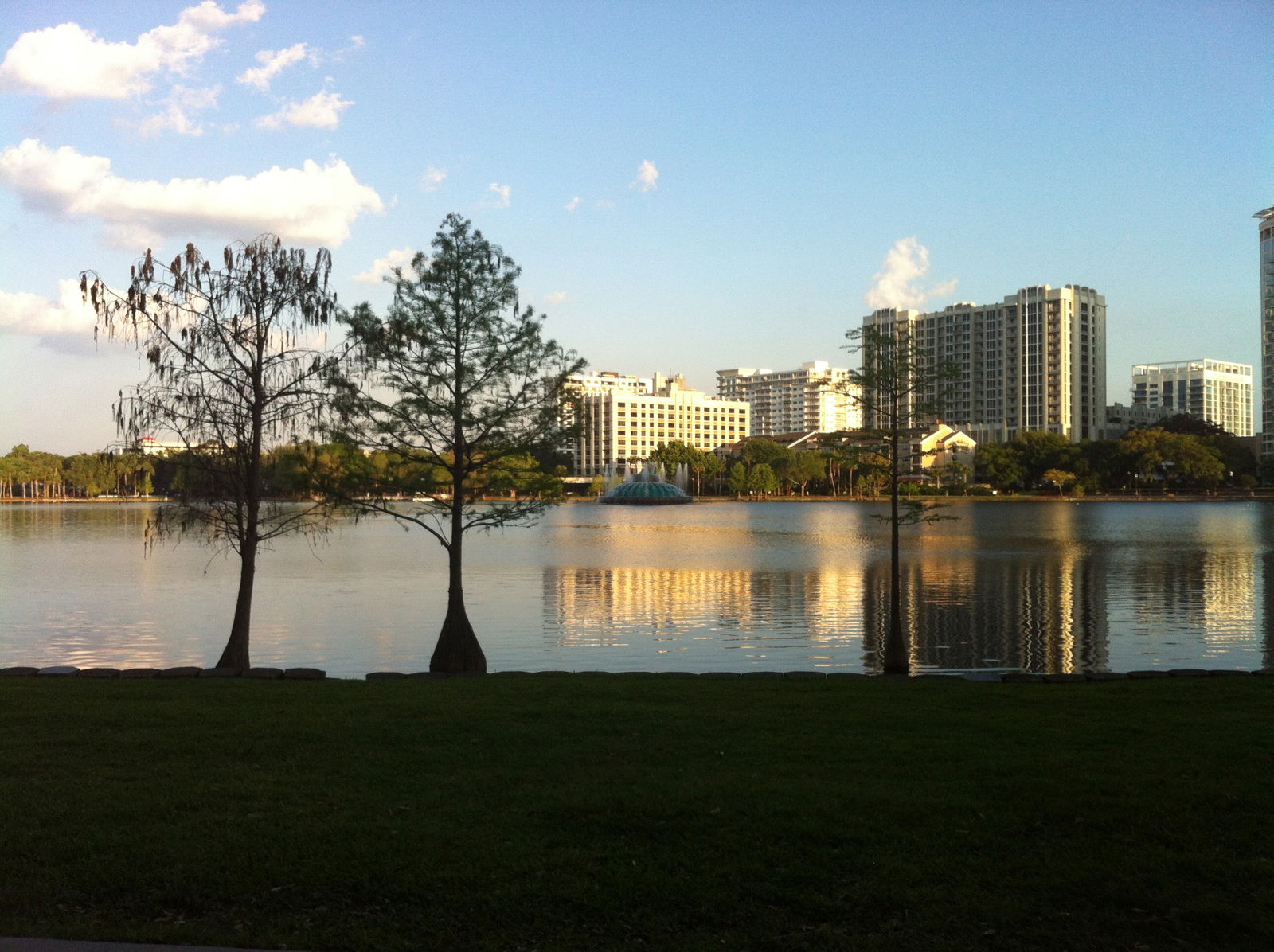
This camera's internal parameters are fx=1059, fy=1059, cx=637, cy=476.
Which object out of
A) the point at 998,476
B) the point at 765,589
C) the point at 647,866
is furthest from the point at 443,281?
the point at 998,476

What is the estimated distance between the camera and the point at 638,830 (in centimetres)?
740

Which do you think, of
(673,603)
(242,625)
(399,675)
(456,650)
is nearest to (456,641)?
(456,650)

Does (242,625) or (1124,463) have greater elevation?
(1124,463)

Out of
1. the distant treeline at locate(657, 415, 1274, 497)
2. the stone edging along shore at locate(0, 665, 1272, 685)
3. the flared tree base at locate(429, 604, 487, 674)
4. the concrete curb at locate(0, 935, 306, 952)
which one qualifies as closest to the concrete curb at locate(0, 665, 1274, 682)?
the stone edging along shore at locate(0, 665, 1272, 685)

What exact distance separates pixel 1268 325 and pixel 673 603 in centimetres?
17354

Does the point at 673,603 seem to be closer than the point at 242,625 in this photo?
No

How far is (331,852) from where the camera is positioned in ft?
22.7

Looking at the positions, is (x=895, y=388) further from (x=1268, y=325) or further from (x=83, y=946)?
(x=1268, y=325)

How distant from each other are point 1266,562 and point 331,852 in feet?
180

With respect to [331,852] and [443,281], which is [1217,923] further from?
[443,281]

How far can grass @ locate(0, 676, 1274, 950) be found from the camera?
604 centimetres

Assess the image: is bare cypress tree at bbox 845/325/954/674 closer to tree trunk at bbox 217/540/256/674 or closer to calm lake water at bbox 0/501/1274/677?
calm lake water at bbox 0/501/1274/677

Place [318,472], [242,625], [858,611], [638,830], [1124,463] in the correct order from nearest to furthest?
[638,830]
[242,625]
[318,472]
[858,611]
[1124,463]

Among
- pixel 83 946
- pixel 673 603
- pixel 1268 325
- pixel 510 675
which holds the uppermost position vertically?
pixel 1268 325
